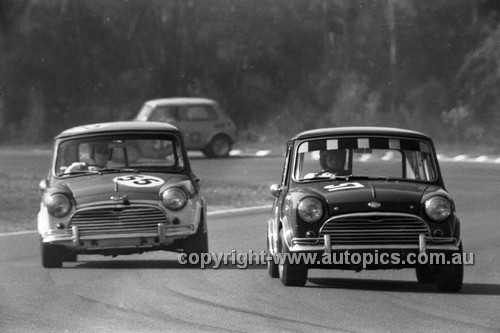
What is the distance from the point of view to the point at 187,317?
9.23 metres

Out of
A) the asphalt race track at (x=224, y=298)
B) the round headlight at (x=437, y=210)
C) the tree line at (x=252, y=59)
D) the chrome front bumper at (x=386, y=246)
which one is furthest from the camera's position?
the tree line at (x=252, y=59)

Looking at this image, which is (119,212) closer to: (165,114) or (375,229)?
(375,229)

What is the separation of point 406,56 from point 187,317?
114ft

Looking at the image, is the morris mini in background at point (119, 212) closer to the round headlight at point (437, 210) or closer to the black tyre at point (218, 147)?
the round headlight at point (437, 210)

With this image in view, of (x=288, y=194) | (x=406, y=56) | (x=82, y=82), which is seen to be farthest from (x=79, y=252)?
(x=82, y=82)

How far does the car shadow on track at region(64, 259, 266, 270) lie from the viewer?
12.7 metres

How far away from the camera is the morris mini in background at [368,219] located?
1044cm

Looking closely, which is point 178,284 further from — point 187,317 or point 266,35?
point 266,35

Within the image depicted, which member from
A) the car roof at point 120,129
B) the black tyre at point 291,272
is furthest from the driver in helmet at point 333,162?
the car roof at point 120,129

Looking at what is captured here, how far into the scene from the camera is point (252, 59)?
47.2 metres

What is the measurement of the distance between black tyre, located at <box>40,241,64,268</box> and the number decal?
861 millimetres

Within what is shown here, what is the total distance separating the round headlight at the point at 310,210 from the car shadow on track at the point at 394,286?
74 cm

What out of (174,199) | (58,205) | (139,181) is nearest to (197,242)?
(174,199)

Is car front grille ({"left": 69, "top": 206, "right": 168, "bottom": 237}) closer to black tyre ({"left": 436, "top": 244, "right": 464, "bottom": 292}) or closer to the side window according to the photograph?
black tyre ({"left": 436, "top": 244, "right": 464, "bottom": 292})
